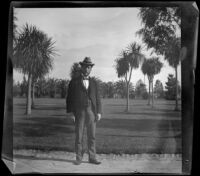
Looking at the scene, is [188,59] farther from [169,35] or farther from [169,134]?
[169,134]

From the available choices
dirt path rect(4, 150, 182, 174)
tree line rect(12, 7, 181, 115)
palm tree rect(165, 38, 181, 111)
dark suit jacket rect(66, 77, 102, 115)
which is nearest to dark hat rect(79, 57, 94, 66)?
dark suit jacket rect(66, 77, 102, 115)

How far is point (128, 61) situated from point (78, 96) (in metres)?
0.80

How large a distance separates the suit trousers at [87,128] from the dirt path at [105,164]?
83mm

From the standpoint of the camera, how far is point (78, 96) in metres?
5.49

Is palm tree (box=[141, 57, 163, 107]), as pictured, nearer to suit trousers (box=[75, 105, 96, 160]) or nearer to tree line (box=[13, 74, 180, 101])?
tree line (box=[13, 74, 180, 101])

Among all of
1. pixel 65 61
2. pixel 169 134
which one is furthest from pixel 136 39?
Result: pixel 169 134

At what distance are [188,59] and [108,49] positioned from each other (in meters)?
1.02

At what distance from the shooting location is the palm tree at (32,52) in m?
5.52

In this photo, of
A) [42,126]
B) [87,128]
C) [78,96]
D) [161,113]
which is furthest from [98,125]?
[161,113]

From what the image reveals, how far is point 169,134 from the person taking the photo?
5.48 metres

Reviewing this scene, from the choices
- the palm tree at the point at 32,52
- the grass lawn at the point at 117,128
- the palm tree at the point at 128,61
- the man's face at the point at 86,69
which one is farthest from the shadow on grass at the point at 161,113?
the palm tree at the point at 32,52

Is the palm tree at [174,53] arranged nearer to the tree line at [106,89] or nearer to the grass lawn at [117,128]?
the tree line at [106,89]

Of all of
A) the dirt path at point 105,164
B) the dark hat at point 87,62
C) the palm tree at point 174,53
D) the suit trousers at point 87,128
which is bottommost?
the dirt path at point 105,164

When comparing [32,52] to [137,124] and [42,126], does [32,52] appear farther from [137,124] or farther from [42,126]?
[137,124]
